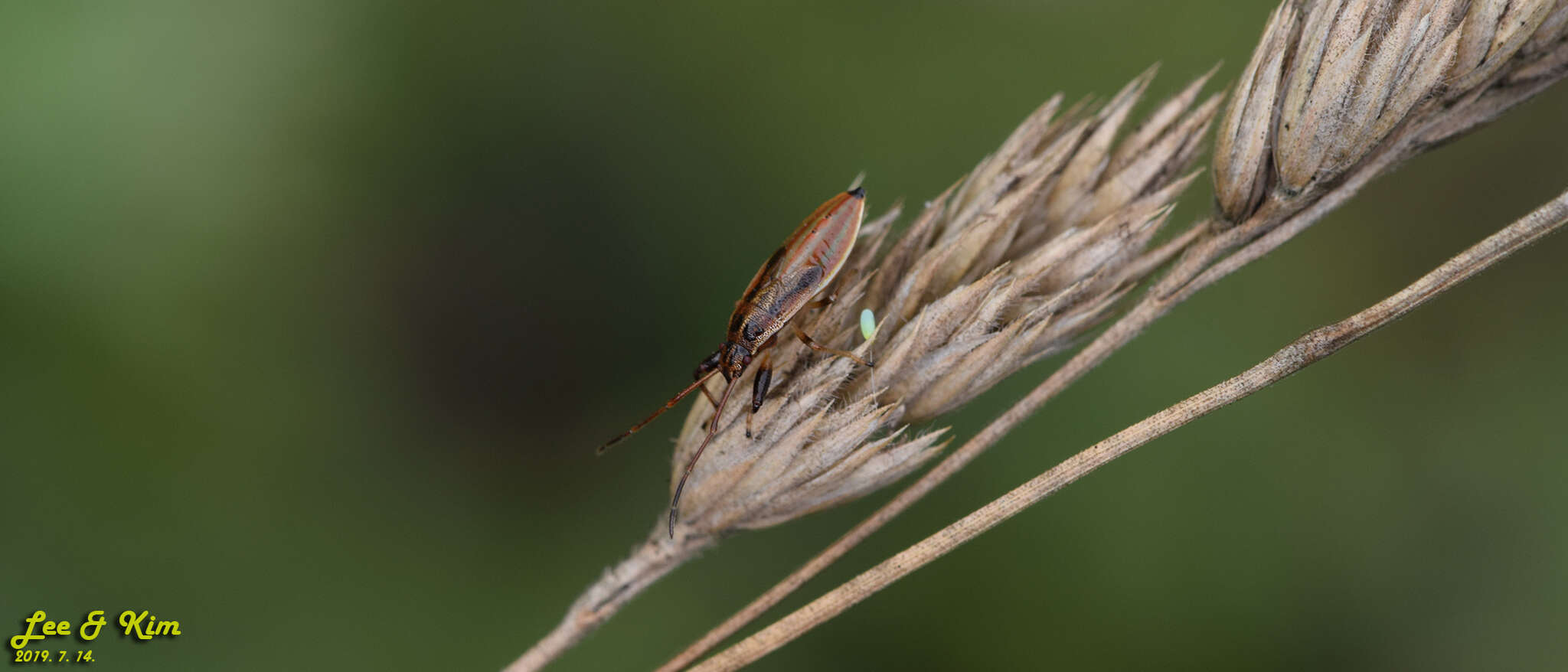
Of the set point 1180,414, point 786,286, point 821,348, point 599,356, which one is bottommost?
point 1180,414

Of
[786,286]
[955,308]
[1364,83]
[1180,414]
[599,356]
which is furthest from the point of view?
[599,356]

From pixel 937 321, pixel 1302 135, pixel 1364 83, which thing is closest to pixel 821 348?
pixel 937 321

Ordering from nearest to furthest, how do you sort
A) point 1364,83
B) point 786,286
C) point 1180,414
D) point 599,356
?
1. point 1180,414
2. point 1364,83
3. point 786,286
4. point 599,356

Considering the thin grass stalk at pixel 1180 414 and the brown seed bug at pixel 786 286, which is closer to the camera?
the thin grass stalk at pixel 1180 414

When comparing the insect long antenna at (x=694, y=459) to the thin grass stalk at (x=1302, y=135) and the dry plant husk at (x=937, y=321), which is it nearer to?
the dry plant husk at (x=937, y=321)

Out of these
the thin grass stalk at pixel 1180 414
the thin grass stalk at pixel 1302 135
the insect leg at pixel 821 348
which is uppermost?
the insect leg at pixel 821 348

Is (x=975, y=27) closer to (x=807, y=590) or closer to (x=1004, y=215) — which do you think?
(x=1004, y=215)

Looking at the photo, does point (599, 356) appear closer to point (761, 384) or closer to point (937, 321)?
point (761, 384)

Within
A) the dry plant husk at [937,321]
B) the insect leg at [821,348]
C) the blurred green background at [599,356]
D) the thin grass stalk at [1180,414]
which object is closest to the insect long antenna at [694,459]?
the dry plant husk at [937,321]
